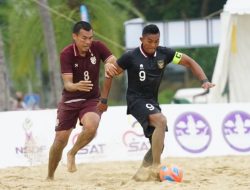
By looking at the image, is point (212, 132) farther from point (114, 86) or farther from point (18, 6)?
point (114, 86)

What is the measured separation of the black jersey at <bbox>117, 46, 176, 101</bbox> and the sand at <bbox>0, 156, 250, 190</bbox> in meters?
1.10

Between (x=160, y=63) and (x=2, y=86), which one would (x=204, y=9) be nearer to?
(x=2, y=86)

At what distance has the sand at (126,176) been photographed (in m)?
9.31

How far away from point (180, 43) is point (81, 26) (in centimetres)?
1128

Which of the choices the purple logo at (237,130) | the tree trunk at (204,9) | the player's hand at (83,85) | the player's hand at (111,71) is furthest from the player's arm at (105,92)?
the tree trunk at (204,9)

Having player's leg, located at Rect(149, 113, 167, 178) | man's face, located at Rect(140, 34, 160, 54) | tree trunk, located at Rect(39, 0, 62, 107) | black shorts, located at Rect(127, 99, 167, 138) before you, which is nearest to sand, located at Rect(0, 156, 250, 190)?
player's leg, located at Rect(149, 113, 167, 178)

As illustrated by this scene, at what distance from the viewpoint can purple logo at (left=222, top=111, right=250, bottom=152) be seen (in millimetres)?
14000

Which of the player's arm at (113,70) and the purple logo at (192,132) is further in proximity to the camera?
the purple logo at (192,132)

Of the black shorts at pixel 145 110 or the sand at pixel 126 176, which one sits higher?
the black shorts at pixel 145 110

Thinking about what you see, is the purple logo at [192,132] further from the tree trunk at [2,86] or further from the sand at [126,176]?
the tree trunk at [2,86]

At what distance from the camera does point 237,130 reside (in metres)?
14.1

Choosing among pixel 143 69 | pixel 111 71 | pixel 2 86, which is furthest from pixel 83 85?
pixel 2 86

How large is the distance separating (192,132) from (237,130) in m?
0.79

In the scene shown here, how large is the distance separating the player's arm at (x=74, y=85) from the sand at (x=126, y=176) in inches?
45.5
